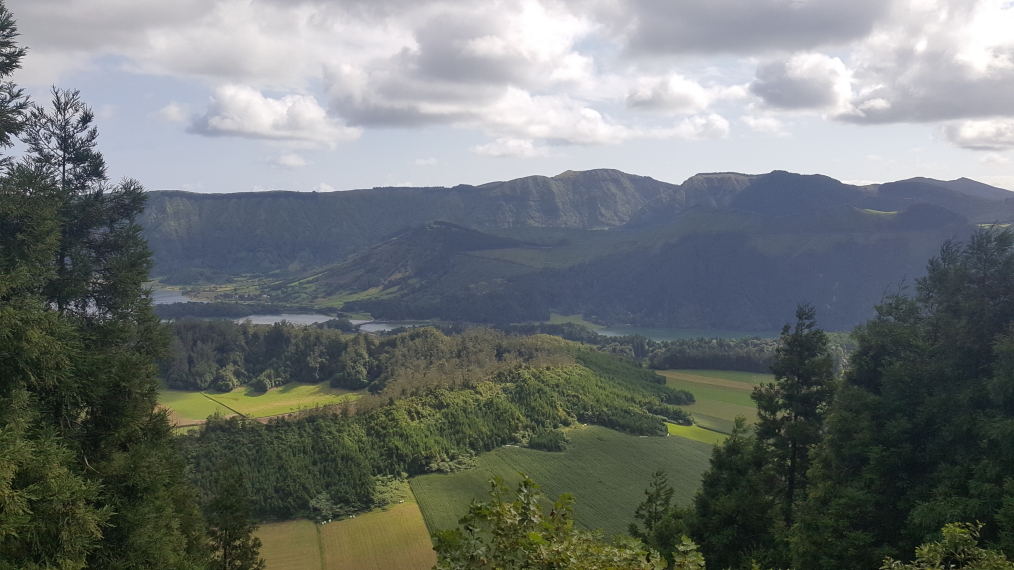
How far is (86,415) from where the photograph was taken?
23.5 m

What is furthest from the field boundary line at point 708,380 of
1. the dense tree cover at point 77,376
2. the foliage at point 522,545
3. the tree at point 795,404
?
the foliage at point 522,545

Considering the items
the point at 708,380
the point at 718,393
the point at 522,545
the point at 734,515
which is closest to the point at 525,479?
the point at 522,545

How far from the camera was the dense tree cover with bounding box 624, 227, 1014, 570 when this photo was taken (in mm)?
23781

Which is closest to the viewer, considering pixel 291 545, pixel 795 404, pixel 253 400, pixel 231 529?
pixel 231 529

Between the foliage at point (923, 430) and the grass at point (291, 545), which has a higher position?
the foliage at point (923, 430)

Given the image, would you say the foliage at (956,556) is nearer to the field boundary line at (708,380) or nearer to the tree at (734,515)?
the tree at (734,515)

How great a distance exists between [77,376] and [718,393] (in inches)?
3756

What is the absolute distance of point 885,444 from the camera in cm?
2747

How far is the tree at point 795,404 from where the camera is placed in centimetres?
A: 3253

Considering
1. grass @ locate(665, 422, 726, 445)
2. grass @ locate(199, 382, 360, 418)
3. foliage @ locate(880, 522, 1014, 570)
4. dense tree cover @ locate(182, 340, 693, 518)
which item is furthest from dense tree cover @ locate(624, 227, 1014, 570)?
grass @ locate(199, 382, 360, 418)

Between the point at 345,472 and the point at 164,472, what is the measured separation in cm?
3225

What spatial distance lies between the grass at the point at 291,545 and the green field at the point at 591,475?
8871 millimetres

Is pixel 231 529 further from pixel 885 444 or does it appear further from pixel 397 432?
pixel 397 432

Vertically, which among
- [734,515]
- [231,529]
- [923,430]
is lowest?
[231,529]
